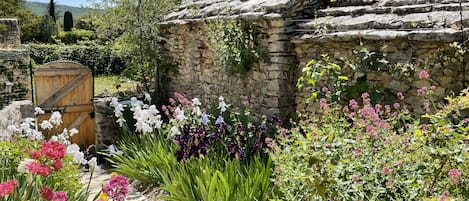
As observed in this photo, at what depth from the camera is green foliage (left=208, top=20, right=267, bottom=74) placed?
6582 millimetres

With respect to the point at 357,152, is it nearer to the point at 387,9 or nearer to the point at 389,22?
the point at 389,22

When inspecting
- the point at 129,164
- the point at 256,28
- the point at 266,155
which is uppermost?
the point at 256,28

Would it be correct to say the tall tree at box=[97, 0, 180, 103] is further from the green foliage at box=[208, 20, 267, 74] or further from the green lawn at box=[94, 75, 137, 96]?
the green foliage at box=[208, 20, 267, 74]

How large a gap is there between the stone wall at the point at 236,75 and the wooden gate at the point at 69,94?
172 centimetres

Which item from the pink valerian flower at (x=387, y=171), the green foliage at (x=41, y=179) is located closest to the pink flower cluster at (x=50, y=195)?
the green foliage at (x=41, y=179)

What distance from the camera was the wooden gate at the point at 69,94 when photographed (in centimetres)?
888

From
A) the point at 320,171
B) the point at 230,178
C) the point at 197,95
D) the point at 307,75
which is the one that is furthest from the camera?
the point at 197,95

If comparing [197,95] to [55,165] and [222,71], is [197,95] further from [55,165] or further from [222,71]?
[55,165]

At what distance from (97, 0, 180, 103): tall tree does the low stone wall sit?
472cm

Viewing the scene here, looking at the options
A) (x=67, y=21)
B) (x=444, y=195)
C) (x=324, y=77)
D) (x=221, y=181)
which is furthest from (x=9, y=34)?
(x=67, y=21)

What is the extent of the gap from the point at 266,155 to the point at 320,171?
1.63 meters

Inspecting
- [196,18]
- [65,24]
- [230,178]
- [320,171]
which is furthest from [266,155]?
[65,24]

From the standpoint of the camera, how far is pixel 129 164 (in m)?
6.13

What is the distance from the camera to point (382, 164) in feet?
10.4
